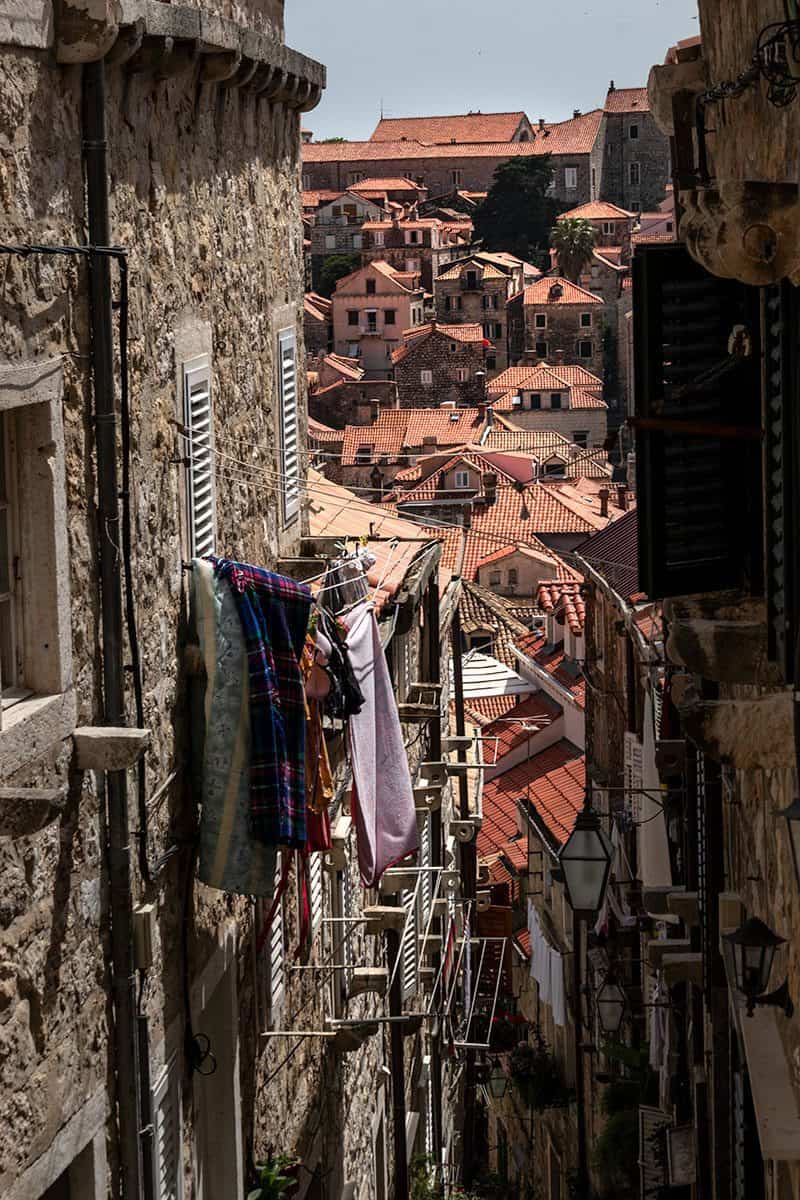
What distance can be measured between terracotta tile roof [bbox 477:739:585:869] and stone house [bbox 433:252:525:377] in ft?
246

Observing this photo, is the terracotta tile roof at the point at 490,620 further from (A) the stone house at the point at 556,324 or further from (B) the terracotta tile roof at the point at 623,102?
(B) the terracotta tile roof at the point at 623,102

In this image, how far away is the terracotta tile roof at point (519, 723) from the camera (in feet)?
124

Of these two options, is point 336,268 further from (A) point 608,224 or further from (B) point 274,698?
(B) point 274,698

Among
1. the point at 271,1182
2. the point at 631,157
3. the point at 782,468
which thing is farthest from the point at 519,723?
the point at 631,157

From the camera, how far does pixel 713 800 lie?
469 inches

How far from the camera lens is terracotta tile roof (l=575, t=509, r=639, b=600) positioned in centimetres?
2325

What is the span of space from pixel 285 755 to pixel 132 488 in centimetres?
188

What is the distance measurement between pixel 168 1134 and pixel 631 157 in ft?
484

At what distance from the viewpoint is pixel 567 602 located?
3878cm

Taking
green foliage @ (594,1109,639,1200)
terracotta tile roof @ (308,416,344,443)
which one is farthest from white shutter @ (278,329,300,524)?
terracotta tile roof @ (308,416,344,443)

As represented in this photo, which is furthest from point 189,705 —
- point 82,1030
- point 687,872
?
point 687,872

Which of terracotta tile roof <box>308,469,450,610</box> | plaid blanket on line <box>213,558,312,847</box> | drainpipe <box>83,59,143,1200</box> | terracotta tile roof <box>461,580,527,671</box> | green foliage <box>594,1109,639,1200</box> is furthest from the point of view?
terracotta tile roof <box>461,580,527,671</box>

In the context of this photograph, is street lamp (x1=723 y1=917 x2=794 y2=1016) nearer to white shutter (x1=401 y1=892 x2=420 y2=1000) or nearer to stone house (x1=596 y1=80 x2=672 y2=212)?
white shutter (x1=401 y1=892 x2=420 y2=1000)

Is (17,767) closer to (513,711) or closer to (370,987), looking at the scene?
(370,987)
